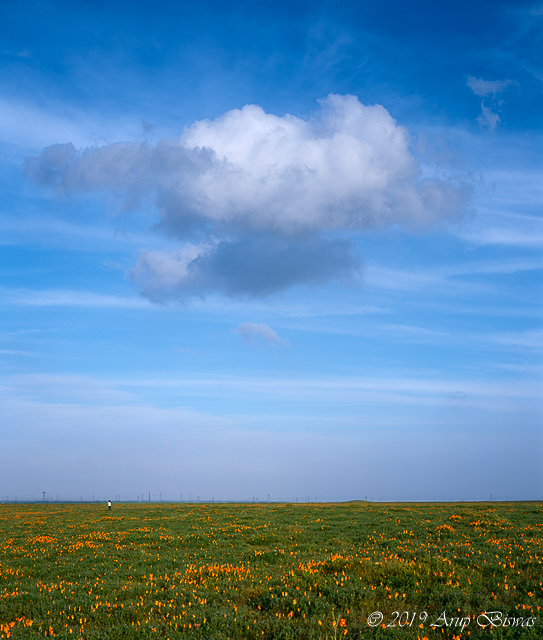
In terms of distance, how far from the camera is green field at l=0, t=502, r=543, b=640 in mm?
8852

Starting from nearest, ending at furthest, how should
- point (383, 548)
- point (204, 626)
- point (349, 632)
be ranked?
point (349, 632) < point (204, 626) < point (383, 548)

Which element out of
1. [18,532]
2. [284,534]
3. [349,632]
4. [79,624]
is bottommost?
[18,532]

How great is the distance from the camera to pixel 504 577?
11.4 meters

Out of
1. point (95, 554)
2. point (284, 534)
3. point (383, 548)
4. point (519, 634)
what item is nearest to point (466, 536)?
point (383, 548)

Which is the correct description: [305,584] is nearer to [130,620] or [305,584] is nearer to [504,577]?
[130,620]

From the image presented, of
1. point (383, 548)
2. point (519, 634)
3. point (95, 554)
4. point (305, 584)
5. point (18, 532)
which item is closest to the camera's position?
point (519, 634)

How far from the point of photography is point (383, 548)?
54.7 ft

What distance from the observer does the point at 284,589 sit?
36.0 ft

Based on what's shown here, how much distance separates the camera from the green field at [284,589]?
Result: 8.85m

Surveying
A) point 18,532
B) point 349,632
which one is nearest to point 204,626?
point 349,632

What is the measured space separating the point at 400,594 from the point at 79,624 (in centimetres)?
766

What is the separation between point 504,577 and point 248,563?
8009 millimetres

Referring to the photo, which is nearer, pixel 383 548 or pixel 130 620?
pixel 130 620

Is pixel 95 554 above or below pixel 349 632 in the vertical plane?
below
